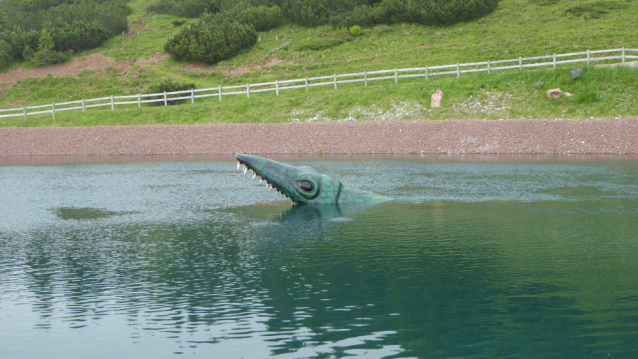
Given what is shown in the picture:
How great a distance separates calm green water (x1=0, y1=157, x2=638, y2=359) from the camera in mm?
7543

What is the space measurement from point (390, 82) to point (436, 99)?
18.9 ft

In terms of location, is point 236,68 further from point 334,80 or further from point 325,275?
point 325,275

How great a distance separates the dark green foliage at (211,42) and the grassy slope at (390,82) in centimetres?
88

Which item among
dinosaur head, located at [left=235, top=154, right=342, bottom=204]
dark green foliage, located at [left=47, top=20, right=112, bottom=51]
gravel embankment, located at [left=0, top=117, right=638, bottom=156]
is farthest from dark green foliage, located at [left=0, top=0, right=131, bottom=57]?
dinosaur head, located at [left=235, top=154, right=342, bottom=204]

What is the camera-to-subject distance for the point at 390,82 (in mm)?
40375

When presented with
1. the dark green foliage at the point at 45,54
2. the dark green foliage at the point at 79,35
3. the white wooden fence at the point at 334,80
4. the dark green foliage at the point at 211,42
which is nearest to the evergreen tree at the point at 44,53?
the dark green foliage at the point at 45,54

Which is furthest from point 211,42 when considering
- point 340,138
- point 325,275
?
point 325,275

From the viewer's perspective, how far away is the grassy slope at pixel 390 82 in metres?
33.8

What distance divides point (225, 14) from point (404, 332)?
5673 cm

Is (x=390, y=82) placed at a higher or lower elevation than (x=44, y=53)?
lower

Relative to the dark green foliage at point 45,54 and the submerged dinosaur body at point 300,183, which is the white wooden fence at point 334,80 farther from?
the submerged dinosaur body at point 300,183

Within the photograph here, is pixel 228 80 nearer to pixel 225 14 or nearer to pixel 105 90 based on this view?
pixel 105 90

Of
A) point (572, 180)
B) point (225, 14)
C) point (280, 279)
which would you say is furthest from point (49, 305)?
point (225, 14)

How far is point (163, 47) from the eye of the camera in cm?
5600
